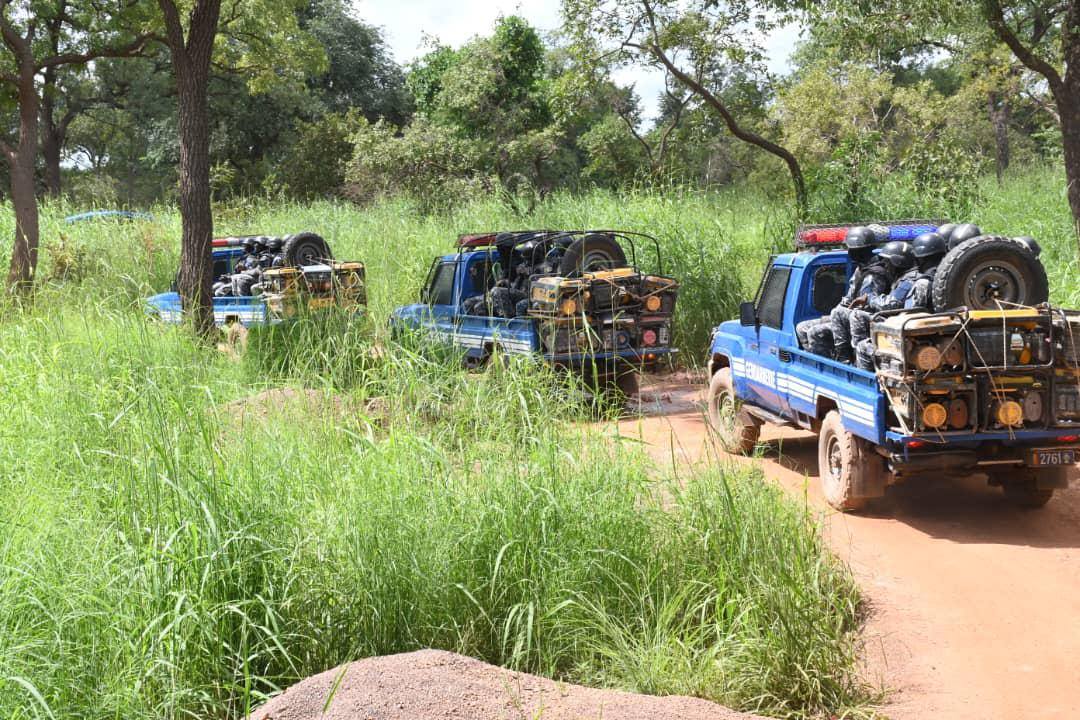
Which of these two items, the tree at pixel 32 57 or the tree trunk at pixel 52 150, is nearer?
the tree at pixel 32 57

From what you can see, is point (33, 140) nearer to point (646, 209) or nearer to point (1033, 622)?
point (646, 209)

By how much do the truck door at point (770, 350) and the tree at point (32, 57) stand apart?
32.0 feet

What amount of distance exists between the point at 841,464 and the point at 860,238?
5.80 feet

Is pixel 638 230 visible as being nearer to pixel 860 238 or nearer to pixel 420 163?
pixel 860 238

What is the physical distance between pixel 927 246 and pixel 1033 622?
2986 millimetres

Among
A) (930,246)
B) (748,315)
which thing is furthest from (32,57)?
(930,246)

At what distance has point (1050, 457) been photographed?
22.1ft

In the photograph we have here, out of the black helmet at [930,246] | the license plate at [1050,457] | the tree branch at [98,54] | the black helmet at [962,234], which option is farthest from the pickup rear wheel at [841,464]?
the tree branch at [98,54]

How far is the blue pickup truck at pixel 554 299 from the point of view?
10.4m

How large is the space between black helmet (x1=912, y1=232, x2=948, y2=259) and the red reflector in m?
1.34

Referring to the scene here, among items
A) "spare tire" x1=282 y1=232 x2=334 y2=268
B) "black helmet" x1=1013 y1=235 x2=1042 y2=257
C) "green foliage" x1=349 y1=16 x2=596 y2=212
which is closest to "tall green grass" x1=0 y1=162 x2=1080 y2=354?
"spare tire" x1=282 y1=232 x2=334 y2=268

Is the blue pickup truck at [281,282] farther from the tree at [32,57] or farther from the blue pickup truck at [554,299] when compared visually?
the tree at [32,57]

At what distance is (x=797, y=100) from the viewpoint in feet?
101

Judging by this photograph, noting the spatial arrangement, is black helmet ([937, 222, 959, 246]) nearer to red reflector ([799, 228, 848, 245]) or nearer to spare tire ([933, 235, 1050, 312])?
spare tire ([933, 235, 1050, 312])
